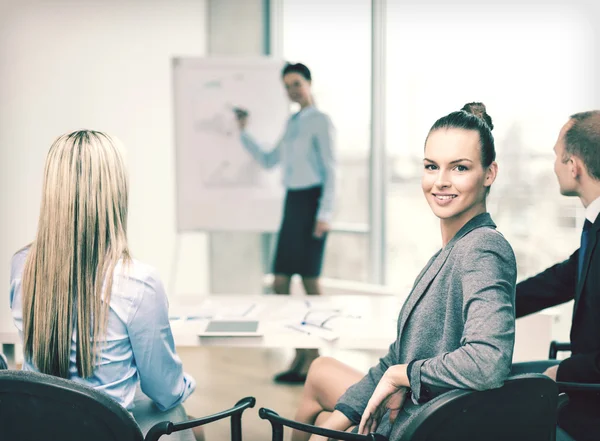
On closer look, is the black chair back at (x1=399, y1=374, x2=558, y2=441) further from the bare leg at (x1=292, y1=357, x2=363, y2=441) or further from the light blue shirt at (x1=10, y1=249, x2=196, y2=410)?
the light blue shirt at (x1=10, y1=249, x2=196, y2=410)

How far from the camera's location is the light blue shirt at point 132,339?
1531 mm

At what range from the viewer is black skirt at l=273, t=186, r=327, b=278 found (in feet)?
13.1

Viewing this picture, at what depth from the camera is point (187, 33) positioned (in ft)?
15.6

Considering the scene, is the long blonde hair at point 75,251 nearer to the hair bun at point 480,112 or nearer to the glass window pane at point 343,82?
the hair bun at point 480,112

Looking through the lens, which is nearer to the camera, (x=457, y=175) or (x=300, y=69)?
(x=457, y=175)

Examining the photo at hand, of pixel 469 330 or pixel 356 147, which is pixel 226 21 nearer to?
pixel 356 147

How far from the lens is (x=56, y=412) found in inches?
48.7

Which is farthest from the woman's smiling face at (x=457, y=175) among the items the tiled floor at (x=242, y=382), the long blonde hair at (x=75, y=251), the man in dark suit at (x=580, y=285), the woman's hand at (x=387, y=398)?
the tiled floor at (x=242, y=382)

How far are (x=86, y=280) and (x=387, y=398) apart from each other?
762 millimetres

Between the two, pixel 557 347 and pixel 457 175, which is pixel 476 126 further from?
pixel 557 347

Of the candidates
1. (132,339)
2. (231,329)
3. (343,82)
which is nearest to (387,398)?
(132,339)

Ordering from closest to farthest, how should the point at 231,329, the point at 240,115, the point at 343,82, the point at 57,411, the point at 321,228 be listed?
the point at 57,411 → the point at 231,329 → the point at 321,228 → the point at 240,115 → the point at 343,82

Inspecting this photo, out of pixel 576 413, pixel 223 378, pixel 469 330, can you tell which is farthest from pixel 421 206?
pixel 469 330

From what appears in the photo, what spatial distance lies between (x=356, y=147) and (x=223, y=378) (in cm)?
194
